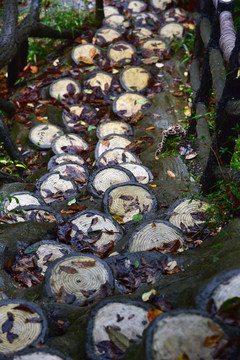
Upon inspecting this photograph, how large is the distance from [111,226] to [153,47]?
4239 millimetres

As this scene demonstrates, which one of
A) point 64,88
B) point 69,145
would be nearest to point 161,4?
point 64,88

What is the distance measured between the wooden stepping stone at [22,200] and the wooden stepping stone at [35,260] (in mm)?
807

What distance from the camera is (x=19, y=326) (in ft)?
6.82

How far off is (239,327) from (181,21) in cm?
670

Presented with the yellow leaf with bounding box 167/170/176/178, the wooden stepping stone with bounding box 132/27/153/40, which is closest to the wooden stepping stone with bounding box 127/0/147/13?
the wooden stepping stone with bounding box 132/27/153/40


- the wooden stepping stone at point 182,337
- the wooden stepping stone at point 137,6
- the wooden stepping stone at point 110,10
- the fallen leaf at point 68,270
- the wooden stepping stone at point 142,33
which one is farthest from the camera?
the wooden stepping stone at point 137,6

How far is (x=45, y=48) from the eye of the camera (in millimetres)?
7320

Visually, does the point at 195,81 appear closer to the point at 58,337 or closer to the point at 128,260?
the point at 128,260

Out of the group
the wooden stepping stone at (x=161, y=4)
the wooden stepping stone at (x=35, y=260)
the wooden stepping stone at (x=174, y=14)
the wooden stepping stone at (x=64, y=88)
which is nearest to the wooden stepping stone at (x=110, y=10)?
the wooden stepping stone at (x=161, y=4)

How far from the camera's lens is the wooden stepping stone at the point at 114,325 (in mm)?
1869

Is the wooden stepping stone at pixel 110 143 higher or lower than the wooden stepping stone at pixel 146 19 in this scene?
lower

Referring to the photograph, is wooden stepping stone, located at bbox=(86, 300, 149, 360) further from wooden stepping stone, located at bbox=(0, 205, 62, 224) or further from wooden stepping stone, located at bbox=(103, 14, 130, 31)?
wooden stepping stone, located at bbox=(103, 14, 130, 31)

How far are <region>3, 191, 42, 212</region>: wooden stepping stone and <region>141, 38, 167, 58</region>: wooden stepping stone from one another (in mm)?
3693

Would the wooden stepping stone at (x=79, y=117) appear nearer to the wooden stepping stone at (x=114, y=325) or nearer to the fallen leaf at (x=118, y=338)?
the wooden stepping stone at (x=114, y=325)
